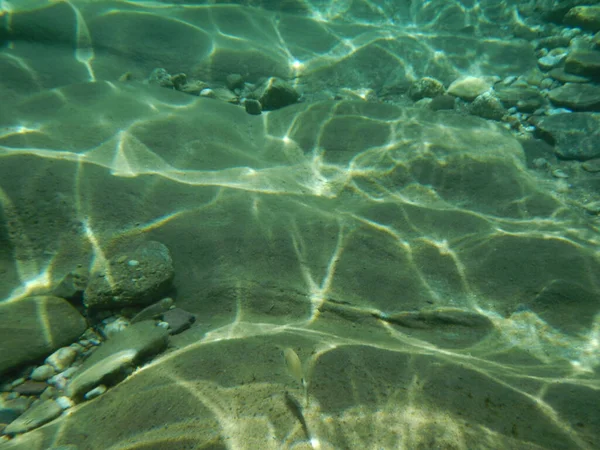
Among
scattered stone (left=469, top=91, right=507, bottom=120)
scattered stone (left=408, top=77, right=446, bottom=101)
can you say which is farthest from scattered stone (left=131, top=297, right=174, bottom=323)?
scattered stone (left=408, top=77, right=446, bottom=101)

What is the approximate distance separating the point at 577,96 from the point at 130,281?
674 centimetres

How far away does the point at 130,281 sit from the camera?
2.55 meters

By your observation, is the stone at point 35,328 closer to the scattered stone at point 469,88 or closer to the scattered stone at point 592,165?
the scattered stone at point 592,165

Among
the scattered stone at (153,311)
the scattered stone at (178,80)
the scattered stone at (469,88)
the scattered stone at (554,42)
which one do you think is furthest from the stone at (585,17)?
the scattered stone at (153,311)

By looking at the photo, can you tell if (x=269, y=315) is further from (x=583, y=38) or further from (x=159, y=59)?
(x=583, y=38)

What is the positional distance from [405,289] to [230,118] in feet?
10.8

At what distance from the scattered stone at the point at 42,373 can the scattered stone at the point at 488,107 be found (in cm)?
628

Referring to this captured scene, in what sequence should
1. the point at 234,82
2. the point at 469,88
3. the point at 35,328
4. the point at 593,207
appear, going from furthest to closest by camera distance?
1. the point at 469,88
2. the point at 234,82
3. the point at 593,207
4. the point at 35,328

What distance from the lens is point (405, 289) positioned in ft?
9.20

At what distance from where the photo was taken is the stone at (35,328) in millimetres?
2188

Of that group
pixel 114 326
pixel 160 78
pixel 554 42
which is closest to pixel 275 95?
pixel 160 78

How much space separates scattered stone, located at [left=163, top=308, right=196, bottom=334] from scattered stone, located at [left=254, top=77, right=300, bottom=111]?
3650 mm

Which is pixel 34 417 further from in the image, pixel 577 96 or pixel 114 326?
pixel 577 96

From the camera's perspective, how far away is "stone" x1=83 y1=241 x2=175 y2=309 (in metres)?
2.51
